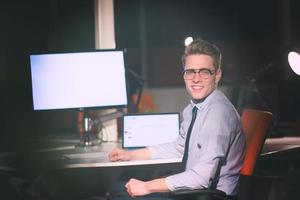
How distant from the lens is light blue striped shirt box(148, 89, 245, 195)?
7.99ft

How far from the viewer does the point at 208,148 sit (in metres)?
2.45

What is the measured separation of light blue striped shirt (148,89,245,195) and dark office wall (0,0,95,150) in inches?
47.9

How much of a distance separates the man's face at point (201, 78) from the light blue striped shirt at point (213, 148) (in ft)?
0.37

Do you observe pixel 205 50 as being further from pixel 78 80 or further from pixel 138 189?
pixel 78 80

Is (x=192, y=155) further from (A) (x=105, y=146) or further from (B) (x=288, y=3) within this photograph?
(B) (x=288, y=3)

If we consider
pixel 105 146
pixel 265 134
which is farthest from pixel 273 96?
pixel 265 134

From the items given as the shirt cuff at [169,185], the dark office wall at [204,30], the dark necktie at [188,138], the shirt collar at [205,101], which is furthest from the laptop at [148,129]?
the dark office wall at [204,30]

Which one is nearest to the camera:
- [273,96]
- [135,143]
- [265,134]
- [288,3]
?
[265,134]

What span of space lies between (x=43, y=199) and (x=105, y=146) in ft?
2.03

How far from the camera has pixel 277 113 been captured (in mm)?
4469

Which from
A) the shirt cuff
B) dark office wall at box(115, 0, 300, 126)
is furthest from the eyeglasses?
dark office wall at box(115, 0, 300, 126)

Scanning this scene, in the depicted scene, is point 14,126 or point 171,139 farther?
point 14,126

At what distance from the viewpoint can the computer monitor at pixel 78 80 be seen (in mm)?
3297

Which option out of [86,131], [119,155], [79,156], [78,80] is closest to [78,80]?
[78,80]
